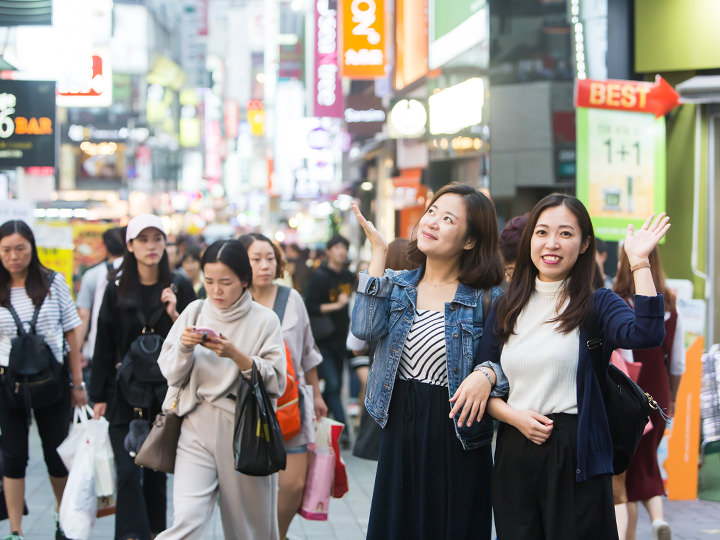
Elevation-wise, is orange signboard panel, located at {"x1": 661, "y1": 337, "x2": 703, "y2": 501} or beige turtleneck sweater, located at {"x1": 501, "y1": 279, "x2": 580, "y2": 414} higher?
beige turtleneck sweater, located at {"x1": 501, "y1": 279, "x2": 580, "y2": 414}

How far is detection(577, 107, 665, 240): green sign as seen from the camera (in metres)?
8.09

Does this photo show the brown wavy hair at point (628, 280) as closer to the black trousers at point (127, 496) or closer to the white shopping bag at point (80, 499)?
the black trousers at point (127, 496)

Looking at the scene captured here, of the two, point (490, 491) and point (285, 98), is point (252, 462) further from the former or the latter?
point (285, 98)

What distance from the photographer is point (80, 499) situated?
5445 mm

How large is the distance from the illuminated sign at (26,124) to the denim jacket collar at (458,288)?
22.1ft

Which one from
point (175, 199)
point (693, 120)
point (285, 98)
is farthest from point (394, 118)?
point (175, 199)

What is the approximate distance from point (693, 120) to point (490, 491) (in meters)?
6.21

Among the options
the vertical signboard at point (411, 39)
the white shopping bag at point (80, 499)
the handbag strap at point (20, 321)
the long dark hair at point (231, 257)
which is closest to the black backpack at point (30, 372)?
the handbag strap at point (20, 321)

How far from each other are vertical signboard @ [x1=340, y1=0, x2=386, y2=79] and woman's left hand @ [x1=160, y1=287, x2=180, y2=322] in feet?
39.4

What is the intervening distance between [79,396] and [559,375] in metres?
3.82

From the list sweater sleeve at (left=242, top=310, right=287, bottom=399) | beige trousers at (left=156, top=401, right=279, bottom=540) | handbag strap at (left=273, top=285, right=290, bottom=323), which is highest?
handbag strap at (left=273, top=285, right=290, bottom=323)

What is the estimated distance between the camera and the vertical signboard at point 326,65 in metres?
23.7

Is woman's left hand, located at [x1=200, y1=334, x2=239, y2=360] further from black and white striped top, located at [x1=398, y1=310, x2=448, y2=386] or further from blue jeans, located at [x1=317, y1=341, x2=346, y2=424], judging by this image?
blue jeans, located at [x1=317, y1=341, x2=346, y2=424]

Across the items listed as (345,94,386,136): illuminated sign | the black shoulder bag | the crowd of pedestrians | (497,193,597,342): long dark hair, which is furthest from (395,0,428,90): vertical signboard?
the black shoulder bag
